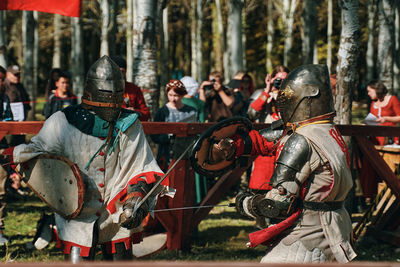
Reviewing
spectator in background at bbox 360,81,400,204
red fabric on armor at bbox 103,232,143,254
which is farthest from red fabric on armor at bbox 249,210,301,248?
spectator in background at bbox 360,81,400,204

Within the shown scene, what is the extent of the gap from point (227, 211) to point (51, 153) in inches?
179

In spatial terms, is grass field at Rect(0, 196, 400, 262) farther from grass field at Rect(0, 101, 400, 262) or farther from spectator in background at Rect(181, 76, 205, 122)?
spectator in background at Rect(181, 76, 205, 122)

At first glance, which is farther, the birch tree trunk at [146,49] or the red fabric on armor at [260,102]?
the birch tree trunk at [146,49]

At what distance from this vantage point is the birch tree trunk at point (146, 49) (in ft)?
23.5

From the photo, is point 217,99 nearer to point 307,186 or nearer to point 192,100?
point 192,100

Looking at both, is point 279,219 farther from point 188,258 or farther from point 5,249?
point 5,249

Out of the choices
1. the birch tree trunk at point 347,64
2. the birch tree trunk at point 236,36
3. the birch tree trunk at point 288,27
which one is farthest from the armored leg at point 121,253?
the birch tree trunk at point 288,27

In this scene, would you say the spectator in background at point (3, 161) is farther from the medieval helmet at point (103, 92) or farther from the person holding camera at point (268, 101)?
the person holding camera at point (268, 101)

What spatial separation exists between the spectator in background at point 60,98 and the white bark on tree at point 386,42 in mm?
7893

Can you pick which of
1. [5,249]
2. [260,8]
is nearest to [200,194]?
[5,249]

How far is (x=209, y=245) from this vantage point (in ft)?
20.5

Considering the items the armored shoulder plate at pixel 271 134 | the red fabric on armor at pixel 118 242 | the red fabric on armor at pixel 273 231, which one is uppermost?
the armored shoulder plate at pixel 271 134

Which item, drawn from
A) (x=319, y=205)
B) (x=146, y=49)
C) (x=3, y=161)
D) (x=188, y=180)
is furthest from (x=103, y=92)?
(x=146, y=49)

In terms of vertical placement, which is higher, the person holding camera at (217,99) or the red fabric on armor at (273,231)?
the person holding camera at (217,99)
